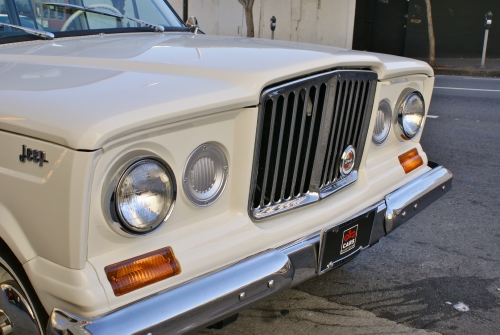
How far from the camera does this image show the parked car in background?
5.65 feet

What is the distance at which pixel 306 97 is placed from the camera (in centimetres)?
224

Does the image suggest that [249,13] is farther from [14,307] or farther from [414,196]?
[14,307]

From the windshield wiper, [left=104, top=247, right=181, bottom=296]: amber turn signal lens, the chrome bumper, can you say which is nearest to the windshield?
the windshield wiper

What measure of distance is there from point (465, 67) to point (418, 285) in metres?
12.3

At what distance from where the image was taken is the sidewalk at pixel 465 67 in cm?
1338

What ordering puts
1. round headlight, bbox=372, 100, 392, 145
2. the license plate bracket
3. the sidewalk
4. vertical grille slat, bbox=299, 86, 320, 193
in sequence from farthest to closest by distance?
the sidewalk, round headlight, bbox=372, 100, 392, 145, the license plate bracket, vertical grille slat, bbox=299, 86, 320, 193

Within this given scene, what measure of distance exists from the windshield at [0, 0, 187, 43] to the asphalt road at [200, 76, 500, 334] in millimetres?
1797

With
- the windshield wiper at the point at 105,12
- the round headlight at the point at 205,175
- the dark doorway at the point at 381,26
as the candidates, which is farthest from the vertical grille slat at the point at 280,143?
the dark doorway at the point at 381,26

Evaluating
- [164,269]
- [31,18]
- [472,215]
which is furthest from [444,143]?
[164,269]

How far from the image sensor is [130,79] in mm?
2086

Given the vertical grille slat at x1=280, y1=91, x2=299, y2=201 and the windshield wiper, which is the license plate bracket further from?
the windshield wiper

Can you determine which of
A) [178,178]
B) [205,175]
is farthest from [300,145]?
[178,178]

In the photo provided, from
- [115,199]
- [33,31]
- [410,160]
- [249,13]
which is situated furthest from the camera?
[249,13]

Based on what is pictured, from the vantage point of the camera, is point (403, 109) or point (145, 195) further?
point (403, 109)
